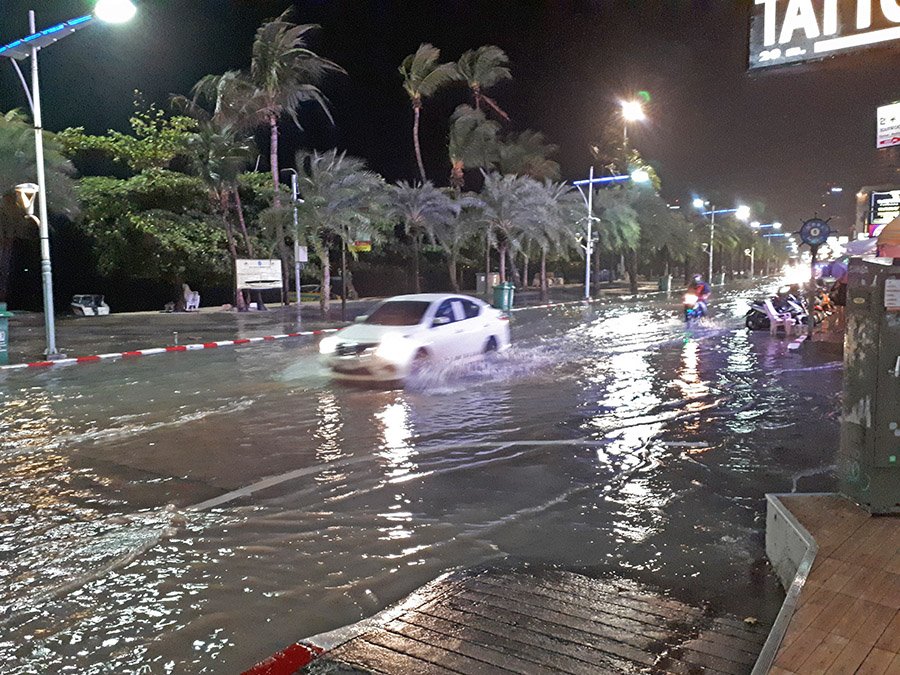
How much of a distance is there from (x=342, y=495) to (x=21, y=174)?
2636 centimetres

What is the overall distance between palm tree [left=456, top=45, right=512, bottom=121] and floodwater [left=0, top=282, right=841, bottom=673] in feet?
130

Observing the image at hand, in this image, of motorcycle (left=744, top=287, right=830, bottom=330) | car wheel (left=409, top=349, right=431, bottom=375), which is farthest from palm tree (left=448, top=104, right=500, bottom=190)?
car wheel (left=409, top=349, right=431, bottom=375)

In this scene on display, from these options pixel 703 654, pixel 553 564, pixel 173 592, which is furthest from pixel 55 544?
A: pixel 703 654

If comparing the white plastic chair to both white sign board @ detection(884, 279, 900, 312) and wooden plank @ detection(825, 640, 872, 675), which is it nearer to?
white sign board @ detection(884, 279, 900, 312)

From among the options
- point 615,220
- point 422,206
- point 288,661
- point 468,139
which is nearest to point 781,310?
point 422,206

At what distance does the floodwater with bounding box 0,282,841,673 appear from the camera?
461cm

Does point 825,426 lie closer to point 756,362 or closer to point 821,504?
point 821,504

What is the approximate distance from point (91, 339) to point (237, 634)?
807 inches

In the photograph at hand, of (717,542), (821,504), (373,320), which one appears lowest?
(717,542)

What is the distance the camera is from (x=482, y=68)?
49.1 m

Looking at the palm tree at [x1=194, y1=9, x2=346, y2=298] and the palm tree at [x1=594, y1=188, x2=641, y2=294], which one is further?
the palm tree at [x1=594, y1=188, x2=641, y2=294]

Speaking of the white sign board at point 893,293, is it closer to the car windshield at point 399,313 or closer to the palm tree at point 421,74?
the car windshield at point 399,313

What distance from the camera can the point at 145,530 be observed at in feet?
19.7

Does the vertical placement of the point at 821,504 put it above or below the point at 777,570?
above
